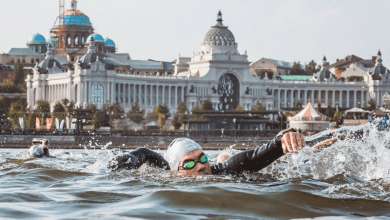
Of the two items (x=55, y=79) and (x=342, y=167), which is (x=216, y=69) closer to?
(x=55, y=79)

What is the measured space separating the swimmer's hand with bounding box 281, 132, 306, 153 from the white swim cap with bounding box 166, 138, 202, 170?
201 centimetres

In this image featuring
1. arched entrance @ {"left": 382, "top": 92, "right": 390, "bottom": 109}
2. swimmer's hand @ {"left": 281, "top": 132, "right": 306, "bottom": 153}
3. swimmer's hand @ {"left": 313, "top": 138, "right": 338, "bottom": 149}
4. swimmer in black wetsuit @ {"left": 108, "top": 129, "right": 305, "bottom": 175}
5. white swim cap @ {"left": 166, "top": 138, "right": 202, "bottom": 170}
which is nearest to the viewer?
swimmer's hand @ {"left": 281, "top": 132, "right": 306, "bottom": 153}

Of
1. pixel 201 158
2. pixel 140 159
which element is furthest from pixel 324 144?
pixel 140 159

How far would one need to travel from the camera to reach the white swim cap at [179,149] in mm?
13196

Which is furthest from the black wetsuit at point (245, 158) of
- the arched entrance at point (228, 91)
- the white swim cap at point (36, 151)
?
the arched entrance at point (228, 91)

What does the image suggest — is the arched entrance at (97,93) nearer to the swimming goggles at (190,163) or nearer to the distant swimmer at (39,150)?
the distant swimmer at (39,150)

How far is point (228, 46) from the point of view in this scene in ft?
634

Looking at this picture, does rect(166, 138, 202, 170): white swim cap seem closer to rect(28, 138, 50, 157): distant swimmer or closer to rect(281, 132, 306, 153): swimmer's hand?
rect(281, 132, 306, 153): swimmer's hand

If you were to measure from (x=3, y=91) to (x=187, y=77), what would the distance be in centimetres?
4166

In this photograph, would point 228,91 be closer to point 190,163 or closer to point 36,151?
point 36,151

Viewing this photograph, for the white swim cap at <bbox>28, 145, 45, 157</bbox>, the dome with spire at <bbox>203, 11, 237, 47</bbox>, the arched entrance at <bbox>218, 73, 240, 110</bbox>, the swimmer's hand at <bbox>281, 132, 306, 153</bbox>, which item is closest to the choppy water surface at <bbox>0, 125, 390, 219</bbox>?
the swimmer's hand at <bbox>281, 132, 306, 153</bbox>

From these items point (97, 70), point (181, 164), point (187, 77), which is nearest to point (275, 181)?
point (181, 164)

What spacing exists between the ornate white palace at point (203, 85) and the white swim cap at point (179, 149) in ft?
500

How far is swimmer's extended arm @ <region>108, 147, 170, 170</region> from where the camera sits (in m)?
14.8
